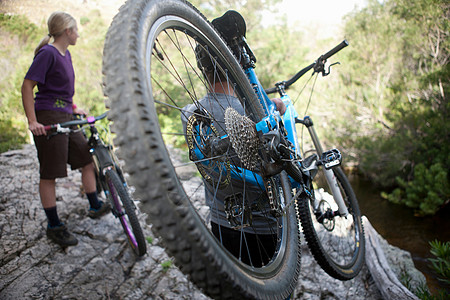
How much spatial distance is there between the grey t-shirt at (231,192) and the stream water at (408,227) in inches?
164

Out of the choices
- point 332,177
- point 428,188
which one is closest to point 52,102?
point 332,177

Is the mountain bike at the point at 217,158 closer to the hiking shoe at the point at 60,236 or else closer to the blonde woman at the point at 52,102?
the blonde woman at the point at 52,102

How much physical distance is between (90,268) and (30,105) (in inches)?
56.3

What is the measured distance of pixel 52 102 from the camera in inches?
95.4

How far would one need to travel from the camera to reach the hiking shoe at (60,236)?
2502 millimetres

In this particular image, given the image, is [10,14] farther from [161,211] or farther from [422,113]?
[422,113]

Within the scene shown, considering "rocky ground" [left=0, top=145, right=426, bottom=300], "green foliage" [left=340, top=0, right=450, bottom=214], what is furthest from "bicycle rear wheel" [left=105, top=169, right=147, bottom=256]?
"green foliage" [left=340, top=0, right=450, bottom=214]

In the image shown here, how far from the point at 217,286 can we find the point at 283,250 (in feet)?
2.09

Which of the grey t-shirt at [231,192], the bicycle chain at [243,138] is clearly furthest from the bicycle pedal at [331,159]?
the bicycle chain at [243,138]

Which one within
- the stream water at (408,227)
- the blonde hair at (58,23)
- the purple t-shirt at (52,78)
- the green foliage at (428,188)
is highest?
the blonde hair at (58,23)

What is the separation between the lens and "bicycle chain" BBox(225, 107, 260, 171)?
1.24 metres

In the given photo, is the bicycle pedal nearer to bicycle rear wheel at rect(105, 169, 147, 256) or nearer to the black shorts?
bicycle rear wheel at rect(105, 169, 147, 256)

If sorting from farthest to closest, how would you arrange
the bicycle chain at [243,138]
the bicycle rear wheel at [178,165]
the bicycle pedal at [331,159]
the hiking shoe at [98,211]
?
the hiking shoe at [98,211] → the bicycle pedal at [331,159] → the bicycle chain at [243,138] → the bicycle rear wheel at [178,165]

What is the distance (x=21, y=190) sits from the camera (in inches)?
130
